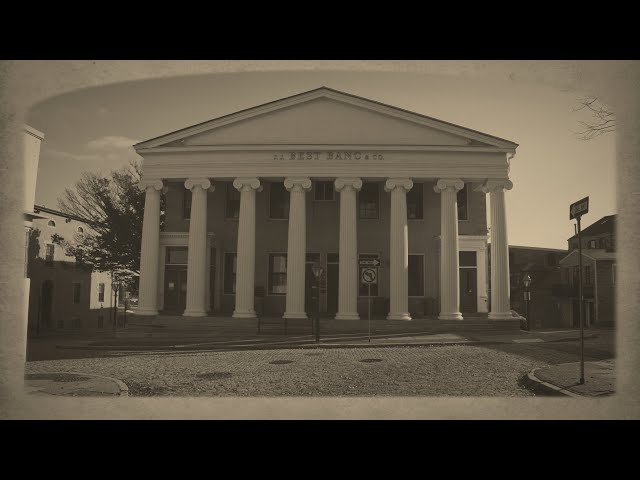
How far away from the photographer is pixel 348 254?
17219mm

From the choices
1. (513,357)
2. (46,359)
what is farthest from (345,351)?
(46,359)

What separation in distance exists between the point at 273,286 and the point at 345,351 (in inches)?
294

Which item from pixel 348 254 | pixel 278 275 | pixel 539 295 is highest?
pixel 348 254

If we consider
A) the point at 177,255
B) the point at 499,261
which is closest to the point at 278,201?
the point at 177,255

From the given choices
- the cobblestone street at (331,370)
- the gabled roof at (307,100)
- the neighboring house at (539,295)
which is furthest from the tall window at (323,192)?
the neighboring house at (539,295)

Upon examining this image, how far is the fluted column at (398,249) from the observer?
17234 mm

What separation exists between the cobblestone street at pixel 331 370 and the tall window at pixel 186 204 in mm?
7977

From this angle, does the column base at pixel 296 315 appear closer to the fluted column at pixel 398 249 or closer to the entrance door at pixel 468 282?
the fluted column at pixel 398 249

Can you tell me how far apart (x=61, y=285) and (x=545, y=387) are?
1017 centimetres

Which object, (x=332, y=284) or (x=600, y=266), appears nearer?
(x=600, y=266)

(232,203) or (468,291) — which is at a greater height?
(232,203)

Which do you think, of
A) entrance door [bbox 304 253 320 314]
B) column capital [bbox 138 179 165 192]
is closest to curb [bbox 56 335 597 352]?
entrance door [bbox 304 253 320 314]

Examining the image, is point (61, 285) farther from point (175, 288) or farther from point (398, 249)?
point (398, 249)

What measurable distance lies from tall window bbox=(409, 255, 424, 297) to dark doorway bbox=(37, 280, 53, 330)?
1132 centimetres
